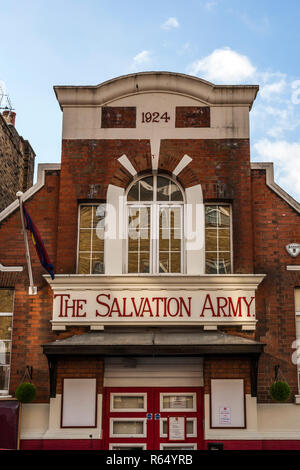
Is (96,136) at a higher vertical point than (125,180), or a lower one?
higher

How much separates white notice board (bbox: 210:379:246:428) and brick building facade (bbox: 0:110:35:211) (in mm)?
7857

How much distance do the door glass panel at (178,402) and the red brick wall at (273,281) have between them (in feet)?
4.83

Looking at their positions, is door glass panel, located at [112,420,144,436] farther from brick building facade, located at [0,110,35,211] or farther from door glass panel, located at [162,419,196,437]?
brick building facade, located at [0,110,35,211]

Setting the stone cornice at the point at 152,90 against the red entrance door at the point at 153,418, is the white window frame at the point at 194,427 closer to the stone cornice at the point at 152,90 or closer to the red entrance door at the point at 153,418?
the red entrance door at the point at 153,418

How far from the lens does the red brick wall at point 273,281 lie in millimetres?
14562

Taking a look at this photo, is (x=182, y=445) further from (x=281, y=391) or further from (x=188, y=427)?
(x=281, y=391)

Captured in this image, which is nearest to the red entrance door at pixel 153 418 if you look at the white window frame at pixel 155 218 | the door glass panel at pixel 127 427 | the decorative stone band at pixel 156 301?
the door glass panel at pixel 127 427

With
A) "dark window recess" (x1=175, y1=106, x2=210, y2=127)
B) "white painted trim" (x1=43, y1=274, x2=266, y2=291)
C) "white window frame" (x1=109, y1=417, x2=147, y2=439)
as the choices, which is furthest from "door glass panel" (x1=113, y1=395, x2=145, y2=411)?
"dark window recess" (x1=175, y1=106, x2=210, y2=127)

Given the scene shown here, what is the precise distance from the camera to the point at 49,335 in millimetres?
14812

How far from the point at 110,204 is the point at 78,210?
0.75 metres

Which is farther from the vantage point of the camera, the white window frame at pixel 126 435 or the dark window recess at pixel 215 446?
the white window frame at pixel 126 435

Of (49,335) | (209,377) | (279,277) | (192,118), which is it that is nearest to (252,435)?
(209,377)

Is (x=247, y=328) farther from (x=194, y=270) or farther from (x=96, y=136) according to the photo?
(x=96, y=136)

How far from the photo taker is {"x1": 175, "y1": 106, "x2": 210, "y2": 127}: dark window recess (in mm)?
15781
